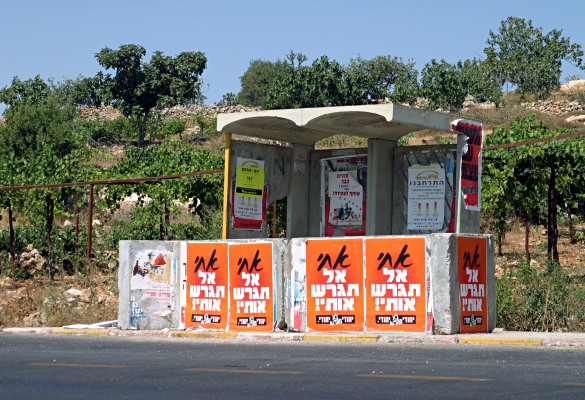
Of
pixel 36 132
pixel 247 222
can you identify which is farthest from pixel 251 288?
pixel 36 132

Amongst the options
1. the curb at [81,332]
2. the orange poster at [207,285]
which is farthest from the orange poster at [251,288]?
the curb at [81,332]

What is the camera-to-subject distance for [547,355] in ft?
29.2

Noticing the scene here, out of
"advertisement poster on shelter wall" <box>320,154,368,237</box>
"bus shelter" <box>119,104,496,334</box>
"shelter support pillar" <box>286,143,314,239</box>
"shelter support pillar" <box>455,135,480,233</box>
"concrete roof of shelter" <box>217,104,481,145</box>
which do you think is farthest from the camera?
"shelter support pillar" <box>286,143,314,239</box>

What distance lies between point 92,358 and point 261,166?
6.40 metres

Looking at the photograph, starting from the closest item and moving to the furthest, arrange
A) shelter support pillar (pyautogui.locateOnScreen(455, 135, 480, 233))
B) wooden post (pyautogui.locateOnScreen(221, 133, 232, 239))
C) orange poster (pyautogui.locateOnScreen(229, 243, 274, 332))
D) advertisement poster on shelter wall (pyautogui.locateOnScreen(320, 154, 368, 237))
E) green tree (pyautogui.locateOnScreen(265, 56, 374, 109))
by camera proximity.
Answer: orange poster (pyautogui.locateOnScreen(229, 243, 274, 332)) → shelter support pillar (pyautogui.locateOnScreen(455, 135, 480, 233)) → wooden post (pyautogui.locateOnScreen(221, 133, 232, 239)) → advertisement poster on shelter wall (pyautogui.locateOnScreen(320, 154, 368, 237)) → green tree (pyautogui.locateOnScreen(265, 56, 374, 109))

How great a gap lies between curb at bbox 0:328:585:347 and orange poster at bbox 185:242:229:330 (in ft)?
1.01

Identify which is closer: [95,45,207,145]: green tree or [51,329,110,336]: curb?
[51,329,110,336]: curb

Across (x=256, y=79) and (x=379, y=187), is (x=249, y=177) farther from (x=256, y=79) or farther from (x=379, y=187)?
(x=256, y=79)

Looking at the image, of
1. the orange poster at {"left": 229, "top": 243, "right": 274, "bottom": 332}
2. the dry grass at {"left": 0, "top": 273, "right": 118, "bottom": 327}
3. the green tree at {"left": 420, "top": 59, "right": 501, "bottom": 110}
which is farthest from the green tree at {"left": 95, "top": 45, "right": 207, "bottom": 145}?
the orange poster at {"left": 229, "top": 243, "right": 274, "bottom": 332}

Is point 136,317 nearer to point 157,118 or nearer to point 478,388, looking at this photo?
Result: point 478,388

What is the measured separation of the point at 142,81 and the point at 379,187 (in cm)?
4969

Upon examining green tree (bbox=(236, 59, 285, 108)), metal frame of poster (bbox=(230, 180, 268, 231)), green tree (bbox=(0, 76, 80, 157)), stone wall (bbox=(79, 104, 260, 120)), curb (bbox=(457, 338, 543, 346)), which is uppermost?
green tree (bbox=(236, 59, 285, 108))

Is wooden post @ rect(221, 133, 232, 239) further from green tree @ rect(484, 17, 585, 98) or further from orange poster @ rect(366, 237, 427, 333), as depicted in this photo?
green tree @ rect(484, 17, 585, 98)

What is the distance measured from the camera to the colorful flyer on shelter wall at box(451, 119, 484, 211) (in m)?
12.7
